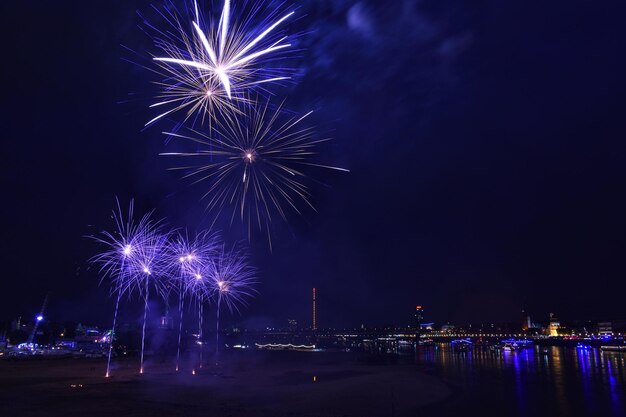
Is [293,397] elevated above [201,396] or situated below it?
below

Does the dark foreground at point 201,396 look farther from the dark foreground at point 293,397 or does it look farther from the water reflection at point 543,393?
the water reflection at point 543,393

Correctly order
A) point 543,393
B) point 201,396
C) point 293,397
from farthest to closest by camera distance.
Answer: point 543,393 < point 293,397 < point 201,396

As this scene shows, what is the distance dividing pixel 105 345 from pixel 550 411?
3661 inches

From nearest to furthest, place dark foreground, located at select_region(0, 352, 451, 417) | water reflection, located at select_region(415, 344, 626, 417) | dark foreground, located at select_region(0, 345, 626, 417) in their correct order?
dark foreground, located at select_region(0, 352, 451, 417) → dark foreground, located at select_region(0, 345, 626, 417) → water reflection, located at select_region(415, 344, 626, 417)

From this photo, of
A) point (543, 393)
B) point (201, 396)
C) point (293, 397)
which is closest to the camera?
point (201, 396)

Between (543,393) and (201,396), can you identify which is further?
(543,393)

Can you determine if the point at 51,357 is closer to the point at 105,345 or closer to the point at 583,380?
the point at 105,345

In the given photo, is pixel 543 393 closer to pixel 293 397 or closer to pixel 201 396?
pixel 293 397

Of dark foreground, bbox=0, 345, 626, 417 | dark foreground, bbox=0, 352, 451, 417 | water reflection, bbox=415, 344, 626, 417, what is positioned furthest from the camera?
water reflection, bbox=415, 344, 626, 417

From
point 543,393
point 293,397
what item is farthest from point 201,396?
point 543,393

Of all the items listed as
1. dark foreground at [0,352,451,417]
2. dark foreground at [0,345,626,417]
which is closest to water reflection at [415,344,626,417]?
dark foreground at [0,345,626,417]

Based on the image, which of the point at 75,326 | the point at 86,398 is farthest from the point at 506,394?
the point at 75,326

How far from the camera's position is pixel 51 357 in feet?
232

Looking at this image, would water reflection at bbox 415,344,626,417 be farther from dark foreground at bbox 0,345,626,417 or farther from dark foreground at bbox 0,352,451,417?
dark foreground at bbox 0,352,451,417
